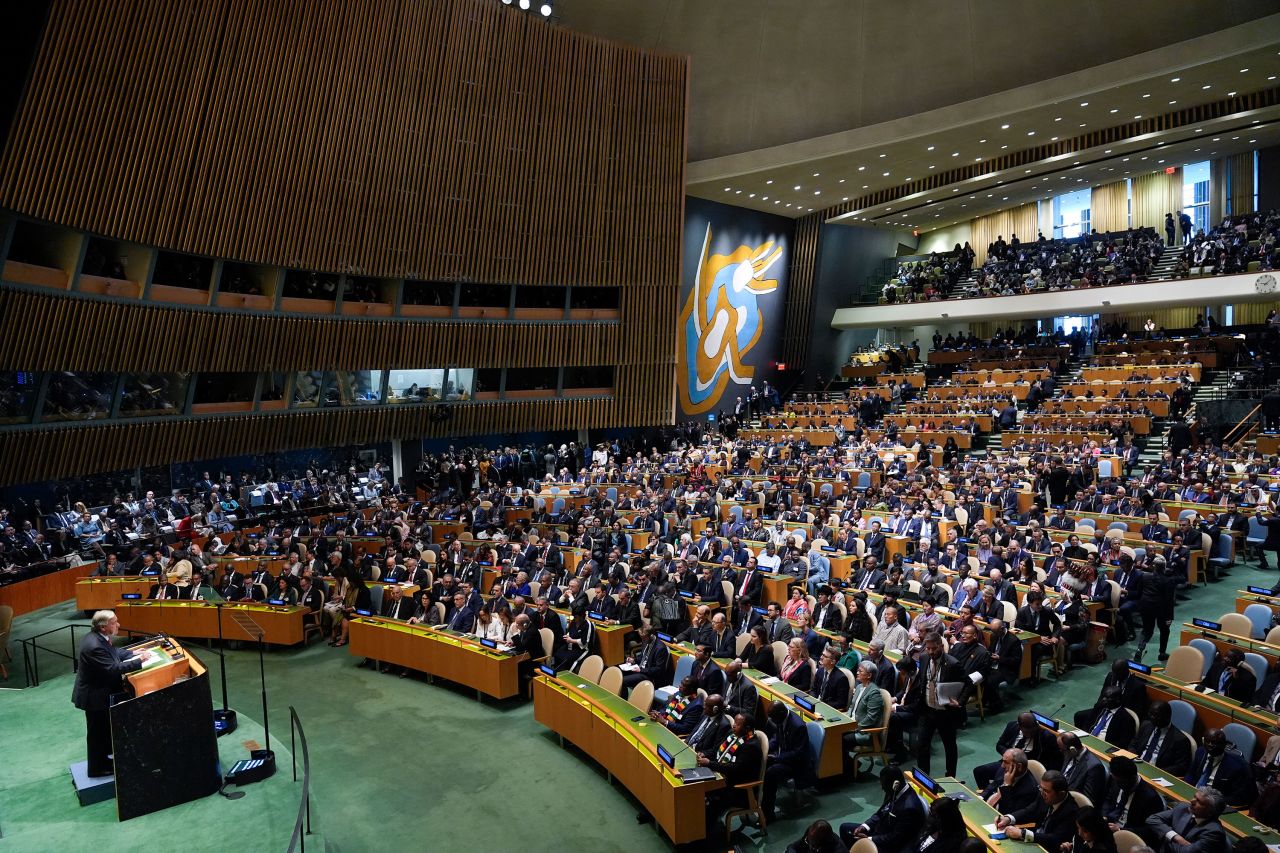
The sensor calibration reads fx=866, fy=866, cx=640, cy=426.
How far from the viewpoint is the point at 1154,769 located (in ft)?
18.6

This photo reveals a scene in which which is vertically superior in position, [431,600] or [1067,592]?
[1067,592]

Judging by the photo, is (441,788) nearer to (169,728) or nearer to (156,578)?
(169,728)

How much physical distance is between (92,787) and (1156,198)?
3340cm

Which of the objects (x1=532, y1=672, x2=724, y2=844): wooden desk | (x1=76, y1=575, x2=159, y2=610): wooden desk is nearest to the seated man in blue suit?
(x1=532, y1=672, x2=724, y2=844): wooden desk

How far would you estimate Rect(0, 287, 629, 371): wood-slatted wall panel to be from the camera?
12.3 meters

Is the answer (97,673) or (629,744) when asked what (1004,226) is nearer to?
(629,744)

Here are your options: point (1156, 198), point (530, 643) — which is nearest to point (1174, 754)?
point (530, 643)

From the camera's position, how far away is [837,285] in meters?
31.2

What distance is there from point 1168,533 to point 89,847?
12967 millimetres

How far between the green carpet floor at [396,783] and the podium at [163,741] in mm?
159

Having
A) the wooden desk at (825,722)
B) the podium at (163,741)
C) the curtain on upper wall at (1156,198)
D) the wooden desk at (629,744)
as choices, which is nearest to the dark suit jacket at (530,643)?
the wooden desk at (629,744)

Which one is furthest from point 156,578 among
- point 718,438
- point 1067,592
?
point 718,438

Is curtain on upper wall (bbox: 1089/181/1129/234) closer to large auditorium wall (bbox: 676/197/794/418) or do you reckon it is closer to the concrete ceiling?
large auditorium wall (bbox: 676/197/794/418)

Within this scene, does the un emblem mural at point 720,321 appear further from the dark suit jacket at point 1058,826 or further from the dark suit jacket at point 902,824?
the dark suit jacket at point 1058,826
